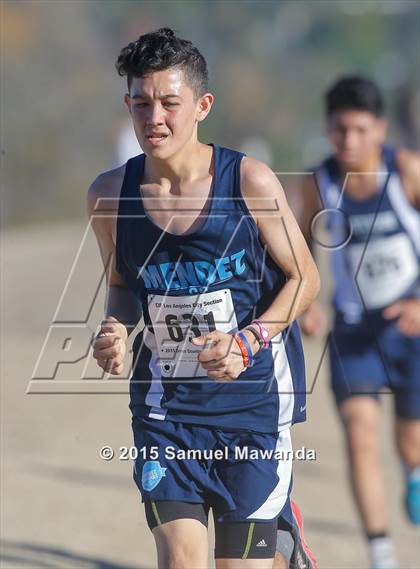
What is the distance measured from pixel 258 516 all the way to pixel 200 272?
29.7 inches

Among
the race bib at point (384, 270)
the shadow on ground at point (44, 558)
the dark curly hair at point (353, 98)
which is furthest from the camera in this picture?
the dark curly hair at point (353, 98)

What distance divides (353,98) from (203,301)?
2167mm

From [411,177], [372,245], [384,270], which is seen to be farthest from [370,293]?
[411,177]

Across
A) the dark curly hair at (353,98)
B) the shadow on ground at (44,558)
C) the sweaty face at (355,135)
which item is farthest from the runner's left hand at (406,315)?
the shadow on ground at (44,558)

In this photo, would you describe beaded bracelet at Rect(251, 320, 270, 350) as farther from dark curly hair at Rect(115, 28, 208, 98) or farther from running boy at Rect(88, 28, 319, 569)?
dark curly hair at Rect(115, 28, 208, 98)

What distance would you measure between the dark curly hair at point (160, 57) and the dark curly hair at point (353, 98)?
195cm

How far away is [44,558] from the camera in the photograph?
4832 mm

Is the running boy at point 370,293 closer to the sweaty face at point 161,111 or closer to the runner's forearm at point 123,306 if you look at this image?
the runner's forearm at point 123,306

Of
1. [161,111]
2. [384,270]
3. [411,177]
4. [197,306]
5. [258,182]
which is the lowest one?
[197,306]

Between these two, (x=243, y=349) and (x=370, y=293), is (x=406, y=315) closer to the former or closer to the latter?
(x=370, y=293)

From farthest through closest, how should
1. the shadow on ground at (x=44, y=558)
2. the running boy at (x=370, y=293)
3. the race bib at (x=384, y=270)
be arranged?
the race bib at (x=384, y=270)
the shadow on ground at (x=44, y=558)
the running boy at (x=370, y=293)

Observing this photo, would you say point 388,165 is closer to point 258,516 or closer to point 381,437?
point 258,516

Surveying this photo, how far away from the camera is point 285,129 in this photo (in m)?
21.7

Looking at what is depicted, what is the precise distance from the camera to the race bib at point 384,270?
15.9ft
